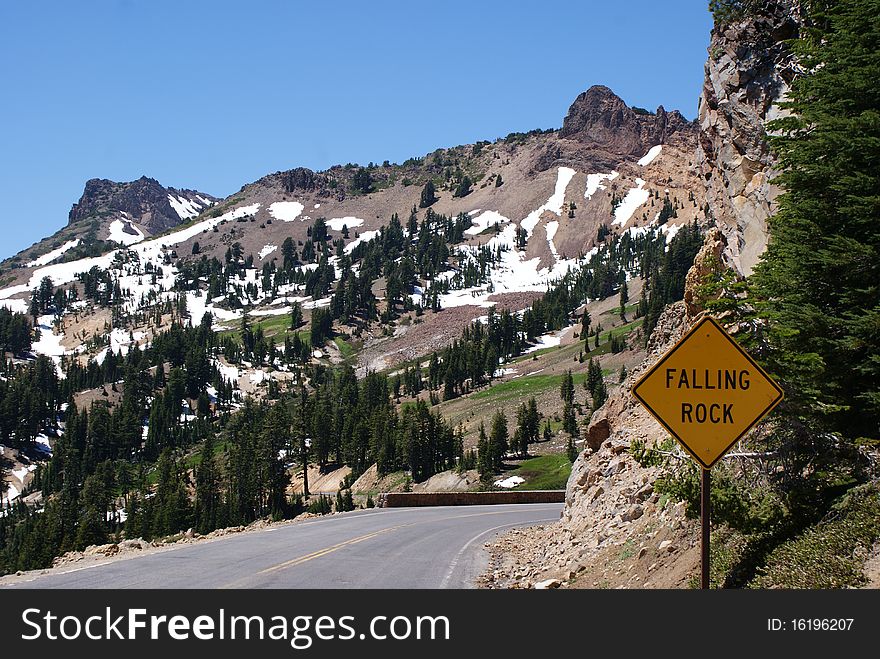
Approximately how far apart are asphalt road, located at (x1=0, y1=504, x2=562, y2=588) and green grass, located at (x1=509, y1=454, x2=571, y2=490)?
151ft

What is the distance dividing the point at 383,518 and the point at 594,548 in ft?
→ 61.3

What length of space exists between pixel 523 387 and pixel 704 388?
13449 centimetres

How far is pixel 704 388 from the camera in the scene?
324 inches

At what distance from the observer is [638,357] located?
132250mm

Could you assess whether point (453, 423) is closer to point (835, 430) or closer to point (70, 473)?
point (70, 473)

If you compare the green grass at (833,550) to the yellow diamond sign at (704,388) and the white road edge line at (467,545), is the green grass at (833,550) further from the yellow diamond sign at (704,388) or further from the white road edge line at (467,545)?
the white road edge line at (467,545)

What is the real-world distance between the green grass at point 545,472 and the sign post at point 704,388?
62.8 meters

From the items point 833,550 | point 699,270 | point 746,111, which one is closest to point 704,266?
point 699,270

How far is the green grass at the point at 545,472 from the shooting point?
7405 cm

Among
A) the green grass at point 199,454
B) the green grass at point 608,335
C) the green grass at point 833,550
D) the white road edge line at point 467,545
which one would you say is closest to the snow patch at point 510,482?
the white road edge line at point 467,545

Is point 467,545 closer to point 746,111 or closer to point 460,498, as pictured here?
point 746,111

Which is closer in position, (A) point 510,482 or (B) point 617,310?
(A) point 510,482
